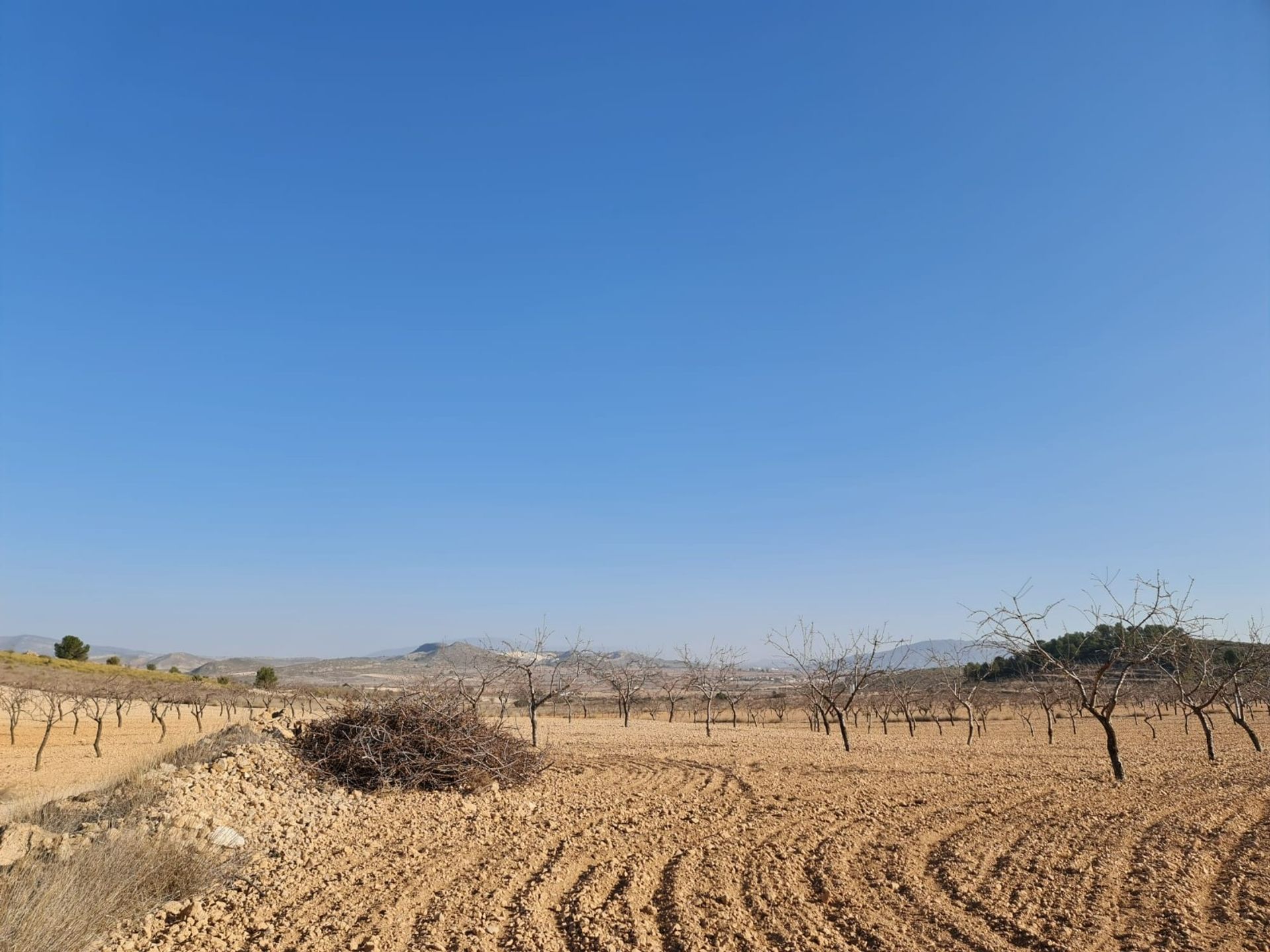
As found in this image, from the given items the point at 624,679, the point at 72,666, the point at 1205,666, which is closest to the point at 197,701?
the point at 624,679

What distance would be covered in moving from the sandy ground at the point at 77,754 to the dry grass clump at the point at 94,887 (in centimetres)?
433

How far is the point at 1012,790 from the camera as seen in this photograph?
1224 centimetres

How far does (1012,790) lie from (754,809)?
4897 mm

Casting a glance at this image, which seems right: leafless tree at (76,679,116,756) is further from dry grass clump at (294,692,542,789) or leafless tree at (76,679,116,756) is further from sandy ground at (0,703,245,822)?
dry grass clump at (294,692,542,789)

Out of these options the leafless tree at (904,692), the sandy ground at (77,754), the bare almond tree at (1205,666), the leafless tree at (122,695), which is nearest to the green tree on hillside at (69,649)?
the leafless tree at (122,695)

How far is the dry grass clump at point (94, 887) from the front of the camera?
18.4 feet

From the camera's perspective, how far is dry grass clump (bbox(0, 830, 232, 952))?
221 inches

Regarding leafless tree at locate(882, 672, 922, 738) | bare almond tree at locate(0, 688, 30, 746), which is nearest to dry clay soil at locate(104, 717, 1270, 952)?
bare almond tree at locate(0, 688, 30, 746)

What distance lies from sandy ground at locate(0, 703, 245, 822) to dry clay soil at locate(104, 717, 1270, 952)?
4.08m

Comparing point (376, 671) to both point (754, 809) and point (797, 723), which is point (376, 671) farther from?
point (754, 809)

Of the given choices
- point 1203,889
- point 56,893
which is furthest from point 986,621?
point 56,893

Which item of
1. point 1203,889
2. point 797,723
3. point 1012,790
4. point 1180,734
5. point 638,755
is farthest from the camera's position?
point 797,723

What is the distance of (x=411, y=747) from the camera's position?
39.9 ft

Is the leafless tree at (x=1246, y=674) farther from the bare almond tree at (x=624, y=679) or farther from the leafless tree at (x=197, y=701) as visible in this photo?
the leafless tree at (x=197, y=701)
